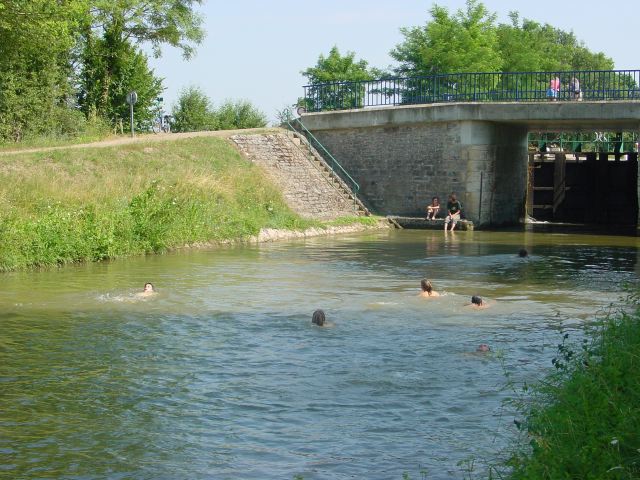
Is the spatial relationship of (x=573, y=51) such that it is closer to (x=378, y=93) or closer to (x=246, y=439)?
(x=378, y=93)

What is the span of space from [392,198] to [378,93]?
14.6 ft

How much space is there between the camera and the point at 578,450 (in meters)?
7.19

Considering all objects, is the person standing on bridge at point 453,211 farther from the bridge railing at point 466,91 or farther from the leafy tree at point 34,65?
the leafy tree at point 34,65

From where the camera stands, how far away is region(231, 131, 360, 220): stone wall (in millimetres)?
35312

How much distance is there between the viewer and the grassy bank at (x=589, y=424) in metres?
6.77

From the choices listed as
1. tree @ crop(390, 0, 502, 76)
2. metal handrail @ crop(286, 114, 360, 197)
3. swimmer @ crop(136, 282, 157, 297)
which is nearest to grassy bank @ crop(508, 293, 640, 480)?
swimmer @ crop(136, 282, 157, 297)

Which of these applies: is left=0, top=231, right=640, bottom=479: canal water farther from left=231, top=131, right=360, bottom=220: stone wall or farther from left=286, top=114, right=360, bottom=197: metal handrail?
left=286, top=114, right=360, bottom=197: metal handrail

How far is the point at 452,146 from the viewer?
35.4 m

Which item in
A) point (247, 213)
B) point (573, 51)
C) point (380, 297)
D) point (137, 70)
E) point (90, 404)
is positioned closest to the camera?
point (90, 404)

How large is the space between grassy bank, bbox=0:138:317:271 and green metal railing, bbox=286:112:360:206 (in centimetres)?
460

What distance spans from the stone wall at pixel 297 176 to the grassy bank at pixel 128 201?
3.21 ft

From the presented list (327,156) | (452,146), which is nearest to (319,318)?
(452,146)

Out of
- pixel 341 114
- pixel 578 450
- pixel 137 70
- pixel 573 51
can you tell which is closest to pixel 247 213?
pixel 341 114

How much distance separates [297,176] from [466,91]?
26.9 ft
